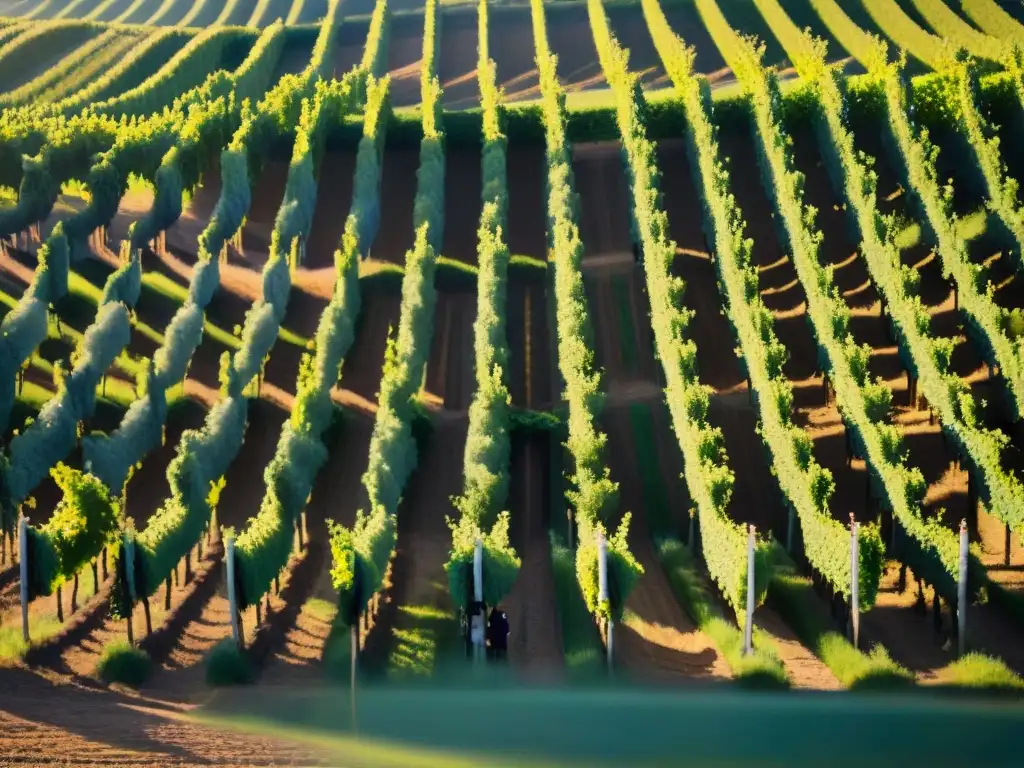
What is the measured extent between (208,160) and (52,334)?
1463 centimetres

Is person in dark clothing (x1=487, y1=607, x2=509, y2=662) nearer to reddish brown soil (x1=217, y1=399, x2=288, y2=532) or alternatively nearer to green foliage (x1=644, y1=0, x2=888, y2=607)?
green foliage (x1=644, y1=0, x2=888, y2=607)

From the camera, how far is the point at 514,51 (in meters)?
71.3

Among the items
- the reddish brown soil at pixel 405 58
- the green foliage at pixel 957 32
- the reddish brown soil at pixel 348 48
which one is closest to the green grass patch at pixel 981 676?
the green foliage at pixel 957 32

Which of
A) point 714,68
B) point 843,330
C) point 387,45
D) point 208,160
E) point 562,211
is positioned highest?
point 387,45

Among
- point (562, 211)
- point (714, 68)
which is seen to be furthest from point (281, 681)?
point (714, 68)

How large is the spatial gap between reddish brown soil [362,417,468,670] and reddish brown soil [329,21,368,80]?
36.7 meters

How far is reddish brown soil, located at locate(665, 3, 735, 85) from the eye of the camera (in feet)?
214

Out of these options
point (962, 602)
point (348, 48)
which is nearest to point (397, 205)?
point (348, 48)

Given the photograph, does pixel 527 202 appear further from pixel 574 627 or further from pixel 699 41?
pixel 574 627

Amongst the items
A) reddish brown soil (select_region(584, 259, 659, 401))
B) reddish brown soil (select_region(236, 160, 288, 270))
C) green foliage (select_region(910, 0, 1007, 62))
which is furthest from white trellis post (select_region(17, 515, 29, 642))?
green foliage (select_region(910, 0, 1007, 62))

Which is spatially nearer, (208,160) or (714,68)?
(208,160)

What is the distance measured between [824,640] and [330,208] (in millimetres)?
33582

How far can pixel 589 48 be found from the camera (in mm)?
70875

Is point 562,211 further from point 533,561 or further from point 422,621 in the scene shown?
point 422,621
